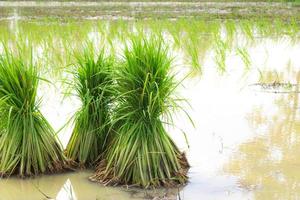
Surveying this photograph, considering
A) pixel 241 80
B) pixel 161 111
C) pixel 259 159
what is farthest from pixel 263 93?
pixel 161 111

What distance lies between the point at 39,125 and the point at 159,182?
3.76ft

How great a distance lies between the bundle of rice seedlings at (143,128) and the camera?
3924mm

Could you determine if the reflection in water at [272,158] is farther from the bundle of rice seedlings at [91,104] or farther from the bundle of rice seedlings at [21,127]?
the bundle of rice seedlings at [21,127]

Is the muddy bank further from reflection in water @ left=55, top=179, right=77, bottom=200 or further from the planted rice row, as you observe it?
reflection in water @ left=55, top=179, right=77, bottom=200

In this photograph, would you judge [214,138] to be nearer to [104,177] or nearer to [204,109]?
[204,109]

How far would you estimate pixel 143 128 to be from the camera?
397cm

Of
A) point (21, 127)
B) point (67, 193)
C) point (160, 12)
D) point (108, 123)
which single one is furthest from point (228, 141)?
point (160, 12)

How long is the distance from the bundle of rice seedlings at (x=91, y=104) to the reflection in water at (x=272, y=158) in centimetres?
120

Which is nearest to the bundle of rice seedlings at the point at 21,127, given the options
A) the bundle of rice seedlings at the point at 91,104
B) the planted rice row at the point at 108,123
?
the planted rice row at the point at 108,123

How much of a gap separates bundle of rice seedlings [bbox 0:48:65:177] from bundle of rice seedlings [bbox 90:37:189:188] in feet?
1.95

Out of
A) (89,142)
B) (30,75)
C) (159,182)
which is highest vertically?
(30,75)

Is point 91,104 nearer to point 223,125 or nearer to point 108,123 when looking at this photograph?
point 108,123

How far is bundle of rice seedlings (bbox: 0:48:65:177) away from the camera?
411 centimetres

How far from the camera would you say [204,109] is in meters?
6.13
